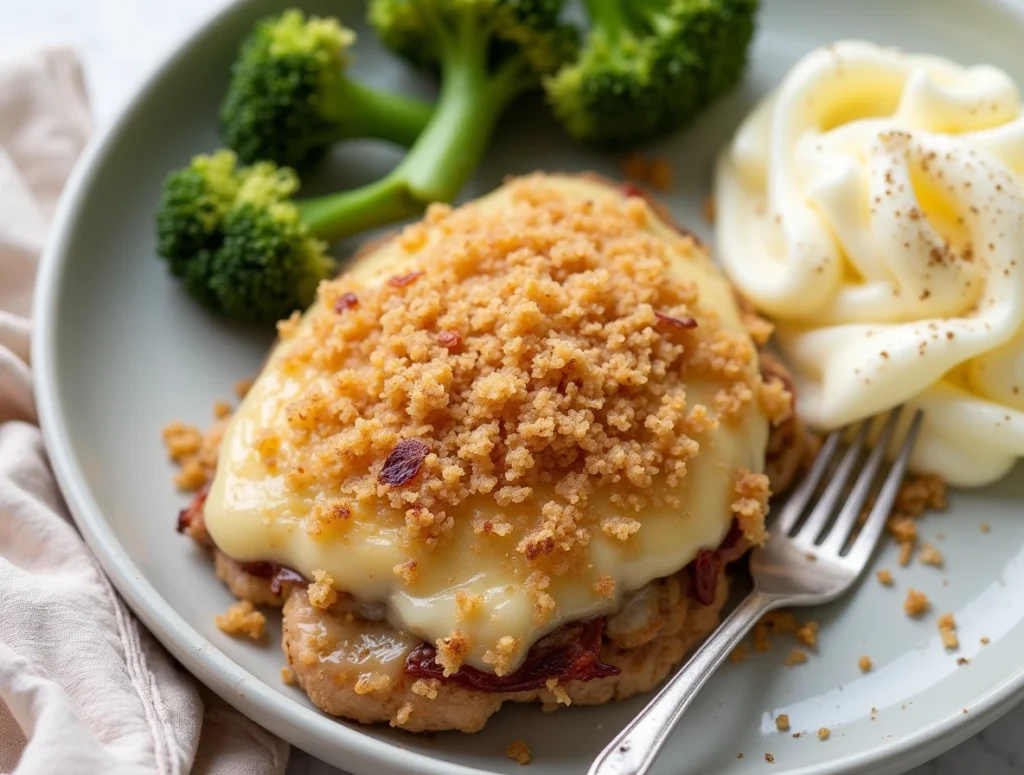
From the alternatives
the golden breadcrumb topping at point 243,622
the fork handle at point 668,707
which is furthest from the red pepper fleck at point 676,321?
the golden breadcrumb topping at point 243,622

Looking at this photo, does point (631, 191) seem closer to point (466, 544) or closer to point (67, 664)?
point (466, 544)

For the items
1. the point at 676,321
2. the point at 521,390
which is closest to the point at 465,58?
the point at 676,321

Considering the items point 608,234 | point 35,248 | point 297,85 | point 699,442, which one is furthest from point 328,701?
point 297,85

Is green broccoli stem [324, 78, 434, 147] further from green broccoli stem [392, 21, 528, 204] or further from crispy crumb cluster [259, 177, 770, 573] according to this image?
crispy crumb cluster [259, 177, 770, 573]

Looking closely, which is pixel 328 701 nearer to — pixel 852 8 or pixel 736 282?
pixel 736 282

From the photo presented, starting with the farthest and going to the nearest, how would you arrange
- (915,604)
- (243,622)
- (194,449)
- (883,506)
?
(194,449) < (883,506) < (915,604) < (243,622)

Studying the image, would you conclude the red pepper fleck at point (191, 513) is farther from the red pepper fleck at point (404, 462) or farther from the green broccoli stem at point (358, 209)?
the green broccoli stem at point (358, 209)
